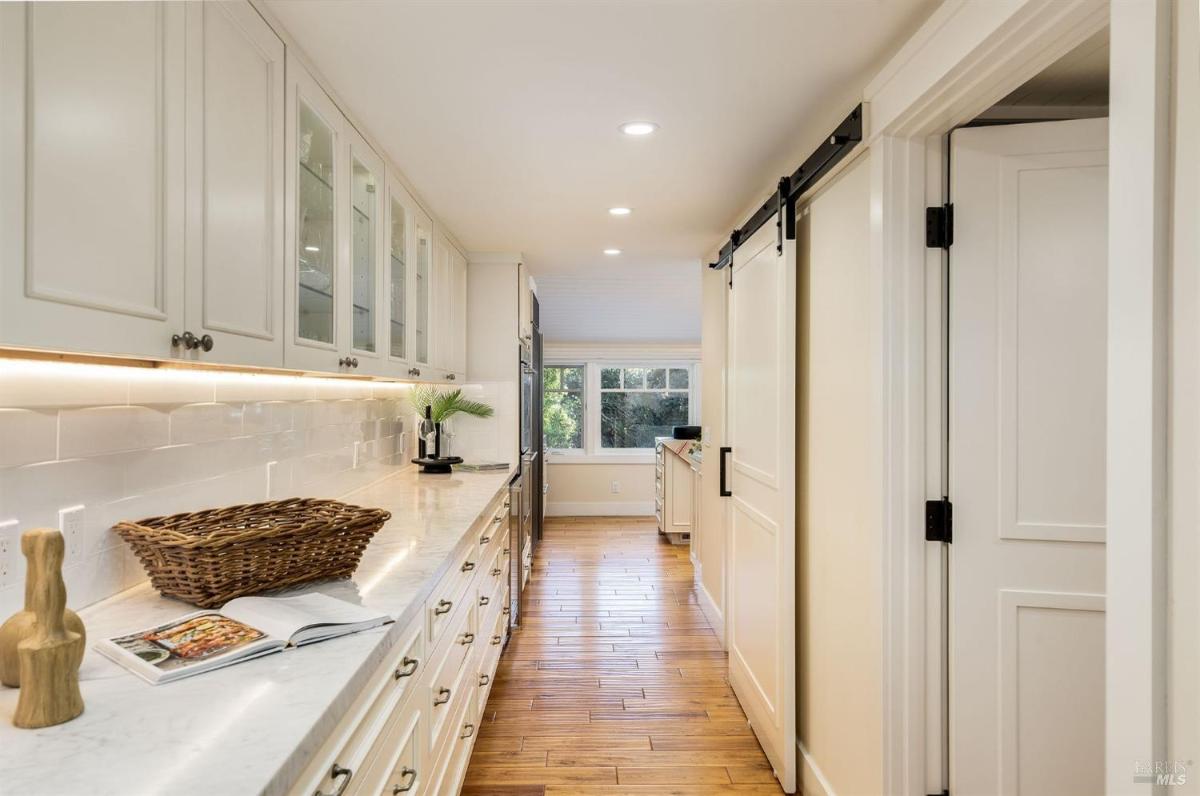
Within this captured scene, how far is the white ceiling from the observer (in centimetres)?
166

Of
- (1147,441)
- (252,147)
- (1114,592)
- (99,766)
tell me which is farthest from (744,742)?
(252,147)

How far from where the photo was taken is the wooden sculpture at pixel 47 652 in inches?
35.4

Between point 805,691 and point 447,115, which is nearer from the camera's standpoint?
point 447,115

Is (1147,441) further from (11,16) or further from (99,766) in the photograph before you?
(11,16)

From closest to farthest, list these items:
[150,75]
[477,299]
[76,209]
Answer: [76,209] < [150,75] < [477,299]

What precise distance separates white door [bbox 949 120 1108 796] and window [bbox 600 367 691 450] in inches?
244

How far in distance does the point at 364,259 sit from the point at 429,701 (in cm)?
148

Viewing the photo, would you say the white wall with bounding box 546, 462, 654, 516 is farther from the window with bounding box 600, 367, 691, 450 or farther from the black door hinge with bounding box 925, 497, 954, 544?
the black door hinge with bounding box 925, 497, 954, 544

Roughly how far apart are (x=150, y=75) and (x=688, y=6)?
1.14 metres

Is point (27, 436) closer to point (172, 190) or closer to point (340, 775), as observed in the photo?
point (172, 190)

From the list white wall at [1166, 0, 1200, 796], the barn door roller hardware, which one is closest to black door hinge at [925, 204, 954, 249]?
the barn door roller hardware

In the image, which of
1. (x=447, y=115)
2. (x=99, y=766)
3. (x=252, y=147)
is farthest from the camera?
(x=447, y=115)

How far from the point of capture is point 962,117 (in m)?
1.70

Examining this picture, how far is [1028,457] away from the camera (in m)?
1.76
